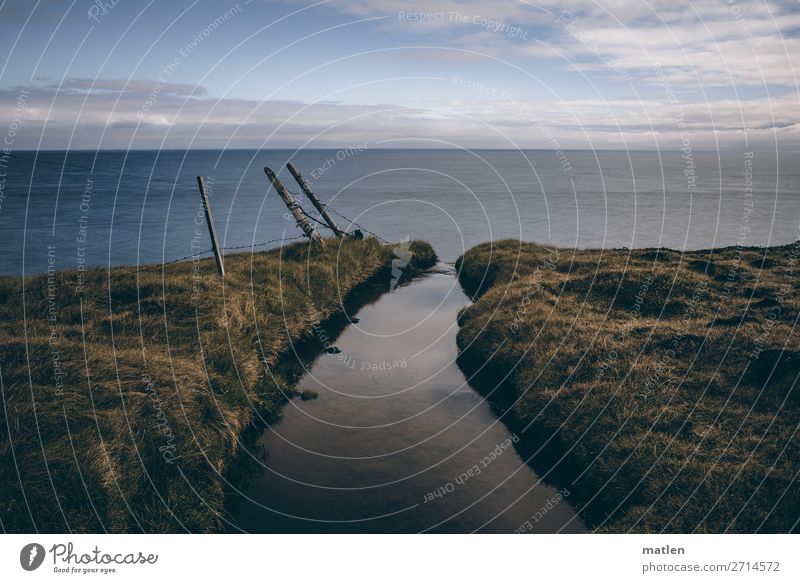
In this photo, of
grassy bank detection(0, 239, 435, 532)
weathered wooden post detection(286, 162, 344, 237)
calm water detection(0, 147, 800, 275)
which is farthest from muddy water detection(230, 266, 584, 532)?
calm water detection(0, 147, 800, 275)

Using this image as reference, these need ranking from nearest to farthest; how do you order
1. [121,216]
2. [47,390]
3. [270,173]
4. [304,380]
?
[47,390] < [304,380] < [270,173] < [121,216]

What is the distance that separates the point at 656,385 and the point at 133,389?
14159 millimetres

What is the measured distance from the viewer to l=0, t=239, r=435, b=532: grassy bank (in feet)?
30.8

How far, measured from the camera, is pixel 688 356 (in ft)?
51.9

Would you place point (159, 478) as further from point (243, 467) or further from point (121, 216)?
point (121, 216)

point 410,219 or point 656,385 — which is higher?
point 656,385

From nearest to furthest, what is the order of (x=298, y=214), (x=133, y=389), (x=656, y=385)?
(x=133, y=389) → (x=656, y=385) → (x=298, y=214)

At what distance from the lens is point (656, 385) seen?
1425 cm

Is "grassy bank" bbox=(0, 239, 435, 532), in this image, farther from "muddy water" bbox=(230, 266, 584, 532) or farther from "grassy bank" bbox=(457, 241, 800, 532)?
"grassy bank" bbox=(457, 241, 800, 532)

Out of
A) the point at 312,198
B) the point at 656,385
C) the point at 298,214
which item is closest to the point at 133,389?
the point at 656,385

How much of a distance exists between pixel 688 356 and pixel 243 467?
540 inches

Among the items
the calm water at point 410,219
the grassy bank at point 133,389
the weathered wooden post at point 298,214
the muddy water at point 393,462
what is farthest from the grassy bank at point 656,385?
the calm water at point 410,219

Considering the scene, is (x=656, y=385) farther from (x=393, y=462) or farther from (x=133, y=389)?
(x=133, y=389)

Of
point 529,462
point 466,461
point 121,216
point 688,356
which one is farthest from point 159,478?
point 121,216
